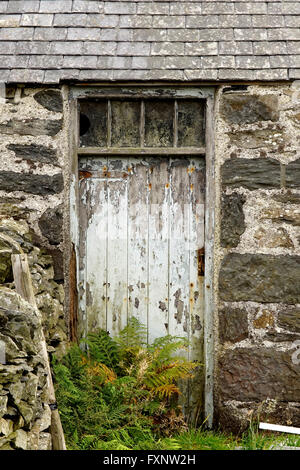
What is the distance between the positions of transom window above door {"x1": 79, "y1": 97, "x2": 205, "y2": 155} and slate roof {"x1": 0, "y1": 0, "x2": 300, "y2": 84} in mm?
296

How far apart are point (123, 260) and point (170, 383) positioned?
3.54 feet

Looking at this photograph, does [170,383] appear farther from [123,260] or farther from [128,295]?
[123,260]

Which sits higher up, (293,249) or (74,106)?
(74,106)

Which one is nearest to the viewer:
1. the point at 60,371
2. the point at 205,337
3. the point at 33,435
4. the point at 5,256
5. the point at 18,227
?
the point at 33,435

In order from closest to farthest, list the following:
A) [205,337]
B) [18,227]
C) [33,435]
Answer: [33,435]
[18,227]
[205,337]

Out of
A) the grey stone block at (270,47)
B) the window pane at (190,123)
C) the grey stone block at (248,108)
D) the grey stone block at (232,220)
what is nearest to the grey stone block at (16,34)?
the window pane at (190,123)

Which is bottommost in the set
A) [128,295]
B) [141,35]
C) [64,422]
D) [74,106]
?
[64,422]

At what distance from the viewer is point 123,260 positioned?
14.8 ft

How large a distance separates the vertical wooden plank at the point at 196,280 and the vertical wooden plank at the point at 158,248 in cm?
21

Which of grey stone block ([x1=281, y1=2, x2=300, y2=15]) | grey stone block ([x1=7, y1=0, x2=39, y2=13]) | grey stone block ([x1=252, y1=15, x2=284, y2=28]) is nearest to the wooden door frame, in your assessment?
grey stone block ([x1=252, y1=15, x2=284, y2=28])

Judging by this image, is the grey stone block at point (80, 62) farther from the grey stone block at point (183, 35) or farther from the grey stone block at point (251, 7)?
the grey stone block at point (251, 7)

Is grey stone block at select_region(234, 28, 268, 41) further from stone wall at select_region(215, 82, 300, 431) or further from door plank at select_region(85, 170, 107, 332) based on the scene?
door plank at select_region(85, 170, 107, 332)

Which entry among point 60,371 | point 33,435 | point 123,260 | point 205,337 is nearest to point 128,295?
point 123,260

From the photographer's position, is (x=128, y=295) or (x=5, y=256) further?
(x=128, y=295)
